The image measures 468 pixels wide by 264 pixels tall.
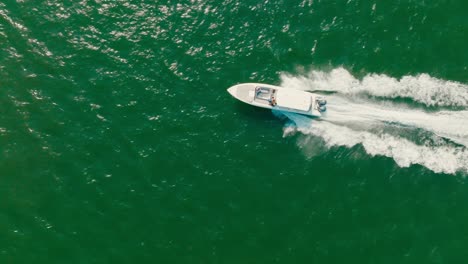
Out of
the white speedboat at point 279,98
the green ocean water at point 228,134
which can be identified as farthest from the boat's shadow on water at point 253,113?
the white speedboat at point 279,98

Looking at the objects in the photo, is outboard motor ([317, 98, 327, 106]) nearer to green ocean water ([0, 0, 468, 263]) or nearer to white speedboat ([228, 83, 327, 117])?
white speedboat ([228, 83, 327, 117])

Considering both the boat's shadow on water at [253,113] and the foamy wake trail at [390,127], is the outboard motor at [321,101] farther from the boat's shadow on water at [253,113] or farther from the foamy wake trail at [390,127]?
the boat's shadow on water at [253,113]

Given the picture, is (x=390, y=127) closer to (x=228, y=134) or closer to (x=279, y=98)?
(x=279, y=98)

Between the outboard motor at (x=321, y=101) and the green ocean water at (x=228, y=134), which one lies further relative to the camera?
the outboard motor at (x=321, y=101)

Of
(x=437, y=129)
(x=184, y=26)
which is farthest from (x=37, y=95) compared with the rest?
(x=437, y=129)

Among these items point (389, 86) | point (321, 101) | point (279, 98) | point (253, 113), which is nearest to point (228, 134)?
point (253, 113)

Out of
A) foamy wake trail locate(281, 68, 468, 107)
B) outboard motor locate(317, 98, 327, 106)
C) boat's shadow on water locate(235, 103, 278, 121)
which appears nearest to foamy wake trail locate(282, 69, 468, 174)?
foamy wake trail locate(281, 68, 468, 107)
